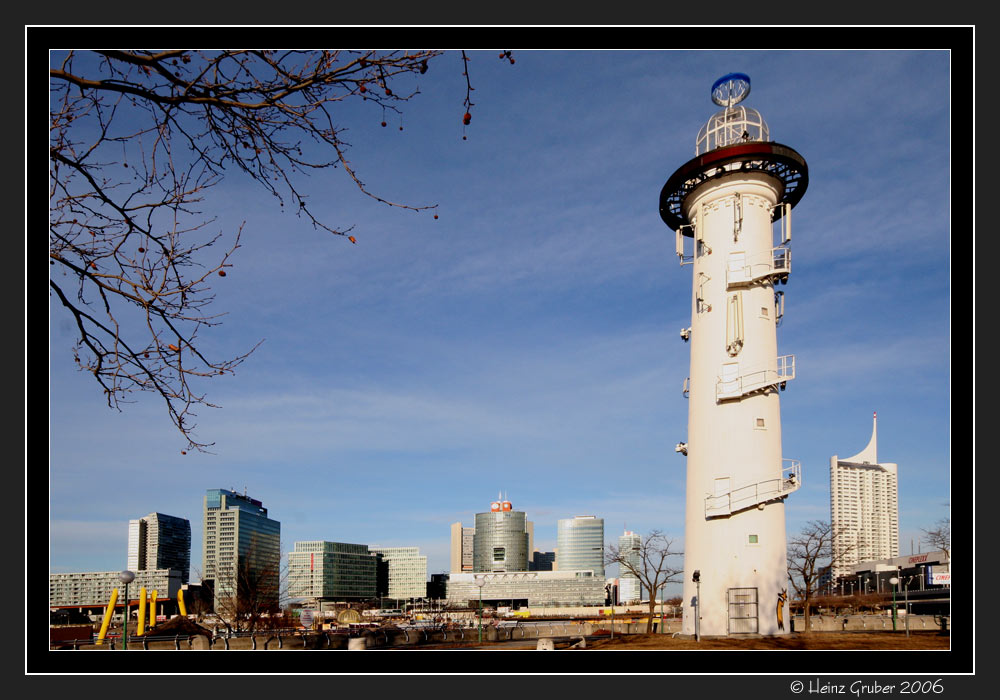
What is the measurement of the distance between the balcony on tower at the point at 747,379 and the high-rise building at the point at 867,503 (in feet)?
273

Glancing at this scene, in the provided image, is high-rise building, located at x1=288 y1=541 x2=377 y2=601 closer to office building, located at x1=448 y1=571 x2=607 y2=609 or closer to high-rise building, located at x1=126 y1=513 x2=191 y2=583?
office building, located at x1=448 y1=571 x2=607 y2=609

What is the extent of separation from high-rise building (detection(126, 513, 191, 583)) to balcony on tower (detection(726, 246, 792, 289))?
116440 mm

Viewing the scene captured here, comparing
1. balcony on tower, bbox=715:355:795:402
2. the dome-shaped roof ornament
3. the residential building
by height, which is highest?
the dome-shaped roof ornament

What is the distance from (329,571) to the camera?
6609 inches

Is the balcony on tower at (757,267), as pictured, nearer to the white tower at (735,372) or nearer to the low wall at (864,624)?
the white tower at (735,372)

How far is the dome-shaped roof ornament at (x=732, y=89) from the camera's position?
27.5 meters

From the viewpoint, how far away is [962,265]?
29.6ft

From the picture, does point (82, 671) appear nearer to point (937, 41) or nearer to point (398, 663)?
point (398, 663)

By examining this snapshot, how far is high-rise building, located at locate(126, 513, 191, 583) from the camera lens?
Result: 408 ft

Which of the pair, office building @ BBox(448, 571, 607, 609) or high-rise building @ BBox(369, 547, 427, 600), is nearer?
office building @ BBox(448, 571, 607, 609)

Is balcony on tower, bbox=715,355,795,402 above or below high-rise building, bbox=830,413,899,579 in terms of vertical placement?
above

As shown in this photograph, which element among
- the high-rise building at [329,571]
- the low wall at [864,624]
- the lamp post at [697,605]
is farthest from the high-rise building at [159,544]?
the lamp post at [697,605]

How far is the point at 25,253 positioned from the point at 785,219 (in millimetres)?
23354

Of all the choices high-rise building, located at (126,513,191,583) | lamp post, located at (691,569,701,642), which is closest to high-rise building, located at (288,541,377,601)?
high-rise building, located at (126,513,191,583)
